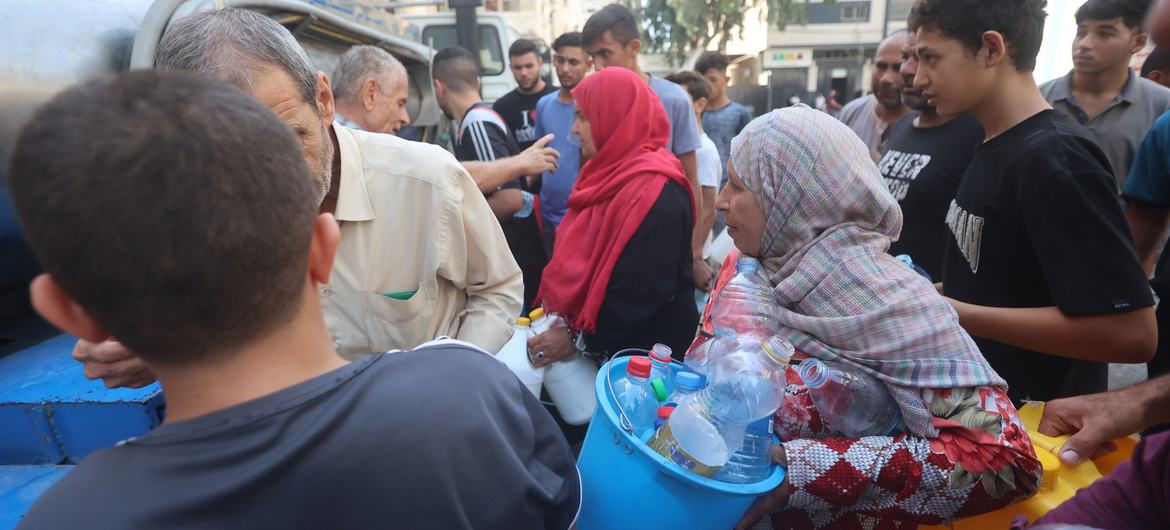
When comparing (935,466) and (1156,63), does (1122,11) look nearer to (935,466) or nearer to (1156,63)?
(1156,63)

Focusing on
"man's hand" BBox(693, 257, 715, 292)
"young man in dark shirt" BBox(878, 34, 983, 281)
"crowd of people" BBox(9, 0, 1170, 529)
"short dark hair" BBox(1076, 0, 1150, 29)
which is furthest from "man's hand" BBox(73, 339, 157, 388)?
"short dark hair" BBox(1076, 0, 1150, 29)

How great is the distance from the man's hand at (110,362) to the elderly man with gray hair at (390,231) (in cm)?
6

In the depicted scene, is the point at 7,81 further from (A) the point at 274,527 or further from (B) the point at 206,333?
(A) the point at 274,527

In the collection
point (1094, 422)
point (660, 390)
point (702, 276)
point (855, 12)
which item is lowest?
point (855, 12)

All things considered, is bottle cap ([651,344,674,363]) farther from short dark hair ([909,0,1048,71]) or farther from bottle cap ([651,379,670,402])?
short dark hair ([909,0,1048,71])

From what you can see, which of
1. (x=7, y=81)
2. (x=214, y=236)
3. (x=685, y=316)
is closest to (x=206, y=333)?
(x=214, y=236)

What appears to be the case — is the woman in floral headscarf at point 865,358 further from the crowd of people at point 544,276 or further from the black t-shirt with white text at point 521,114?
the black t-shirt with white text at point 521,114

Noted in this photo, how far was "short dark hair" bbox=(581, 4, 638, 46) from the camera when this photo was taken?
4.02 m

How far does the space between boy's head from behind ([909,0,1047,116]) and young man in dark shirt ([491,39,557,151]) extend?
10.9 ft

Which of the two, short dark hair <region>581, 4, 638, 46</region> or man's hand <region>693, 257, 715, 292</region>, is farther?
short dark hair <region>581, 4, 638, 46</region>

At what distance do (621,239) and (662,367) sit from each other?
921mm

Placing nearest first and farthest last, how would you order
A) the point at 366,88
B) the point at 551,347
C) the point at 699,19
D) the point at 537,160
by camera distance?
the point at 551,347 < the point at 537,160 < the point at 366,88 < the point at 699,19

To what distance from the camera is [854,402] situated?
143cm

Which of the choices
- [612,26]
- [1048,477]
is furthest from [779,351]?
[612,26]
